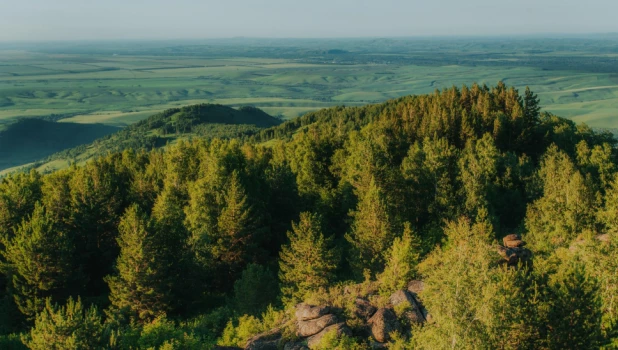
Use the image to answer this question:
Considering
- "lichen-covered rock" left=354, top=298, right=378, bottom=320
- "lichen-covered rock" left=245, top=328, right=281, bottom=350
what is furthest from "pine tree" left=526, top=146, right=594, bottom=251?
"lichen-covered rock" left=245, top=328, right=281, bottom=350

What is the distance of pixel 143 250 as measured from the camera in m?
38.4

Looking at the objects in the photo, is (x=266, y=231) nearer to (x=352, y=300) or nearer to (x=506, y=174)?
(x=352, y=300)

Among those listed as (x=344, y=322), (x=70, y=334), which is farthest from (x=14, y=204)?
(x=344, y=322)

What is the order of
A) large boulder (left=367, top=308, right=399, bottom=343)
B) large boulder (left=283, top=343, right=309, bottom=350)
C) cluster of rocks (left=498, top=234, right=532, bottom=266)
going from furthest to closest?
1. cluster of rocks (left=498, top=234, right=532, bottom=266)
2. large boulder (left=283, top=343, right=309, bottom=350)
3. large boulder (left=367, top=308, right=399, bottom=343)

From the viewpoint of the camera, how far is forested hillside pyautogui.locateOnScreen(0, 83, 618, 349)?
74.6 feet

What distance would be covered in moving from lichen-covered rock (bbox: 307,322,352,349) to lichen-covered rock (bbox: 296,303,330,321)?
61.8 inches

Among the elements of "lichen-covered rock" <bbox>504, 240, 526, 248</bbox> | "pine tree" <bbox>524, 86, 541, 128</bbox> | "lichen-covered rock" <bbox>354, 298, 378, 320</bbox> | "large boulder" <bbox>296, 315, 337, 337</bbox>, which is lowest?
"large boulder" <bbox>296, 315, 337, 337</bbox>

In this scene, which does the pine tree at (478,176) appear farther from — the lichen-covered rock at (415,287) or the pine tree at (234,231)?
the pine tree at (234,231)

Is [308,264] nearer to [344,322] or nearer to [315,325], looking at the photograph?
[315,325]

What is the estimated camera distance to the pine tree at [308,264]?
35.7 m

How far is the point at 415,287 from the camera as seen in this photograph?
30172 mm

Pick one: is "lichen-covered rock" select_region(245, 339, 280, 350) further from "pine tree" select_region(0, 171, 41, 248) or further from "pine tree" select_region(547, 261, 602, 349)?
"pine tree" select_region(0, 171, 41, 248)

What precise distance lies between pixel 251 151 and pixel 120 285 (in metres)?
36.9

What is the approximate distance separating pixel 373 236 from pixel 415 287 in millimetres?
9754
